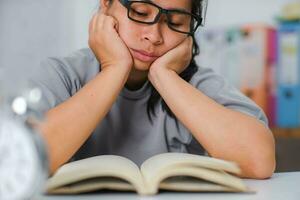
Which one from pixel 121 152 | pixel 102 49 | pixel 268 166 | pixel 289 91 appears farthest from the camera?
pixel 289 91

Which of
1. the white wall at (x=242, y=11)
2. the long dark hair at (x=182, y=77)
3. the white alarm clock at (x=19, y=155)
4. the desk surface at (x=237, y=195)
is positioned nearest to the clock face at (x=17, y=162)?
the white alarm clock at (x=19, y=155)

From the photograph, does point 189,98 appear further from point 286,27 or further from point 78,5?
point 78,5

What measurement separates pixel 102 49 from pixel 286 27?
2.03m

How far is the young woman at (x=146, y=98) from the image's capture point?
0.86 meters

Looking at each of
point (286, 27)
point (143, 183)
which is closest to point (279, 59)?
point (286, 27)

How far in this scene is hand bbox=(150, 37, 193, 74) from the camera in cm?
101

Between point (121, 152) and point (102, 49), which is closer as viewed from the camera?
point (102, 49)

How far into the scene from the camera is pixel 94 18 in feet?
3.43

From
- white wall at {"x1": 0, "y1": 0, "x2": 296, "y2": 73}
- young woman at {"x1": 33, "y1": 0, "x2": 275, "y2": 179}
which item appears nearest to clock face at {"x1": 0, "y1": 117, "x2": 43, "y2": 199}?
young woman at {"x1": 33, "y1": 0, "x2": 275, "y2": 179}

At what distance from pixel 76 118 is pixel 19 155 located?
1.23ft

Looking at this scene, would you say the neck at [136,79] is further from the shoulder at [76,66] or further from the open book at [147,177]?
the open book at [147,177]

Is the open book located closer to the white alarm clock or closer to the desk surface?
the desk surface

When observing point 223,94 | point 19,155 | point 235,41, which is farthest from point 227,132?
point 235,41

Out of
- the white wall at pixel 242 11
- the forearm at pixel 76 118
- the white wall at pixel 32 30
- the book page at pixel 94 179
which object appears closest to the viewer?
the book page at pixel 94 179
